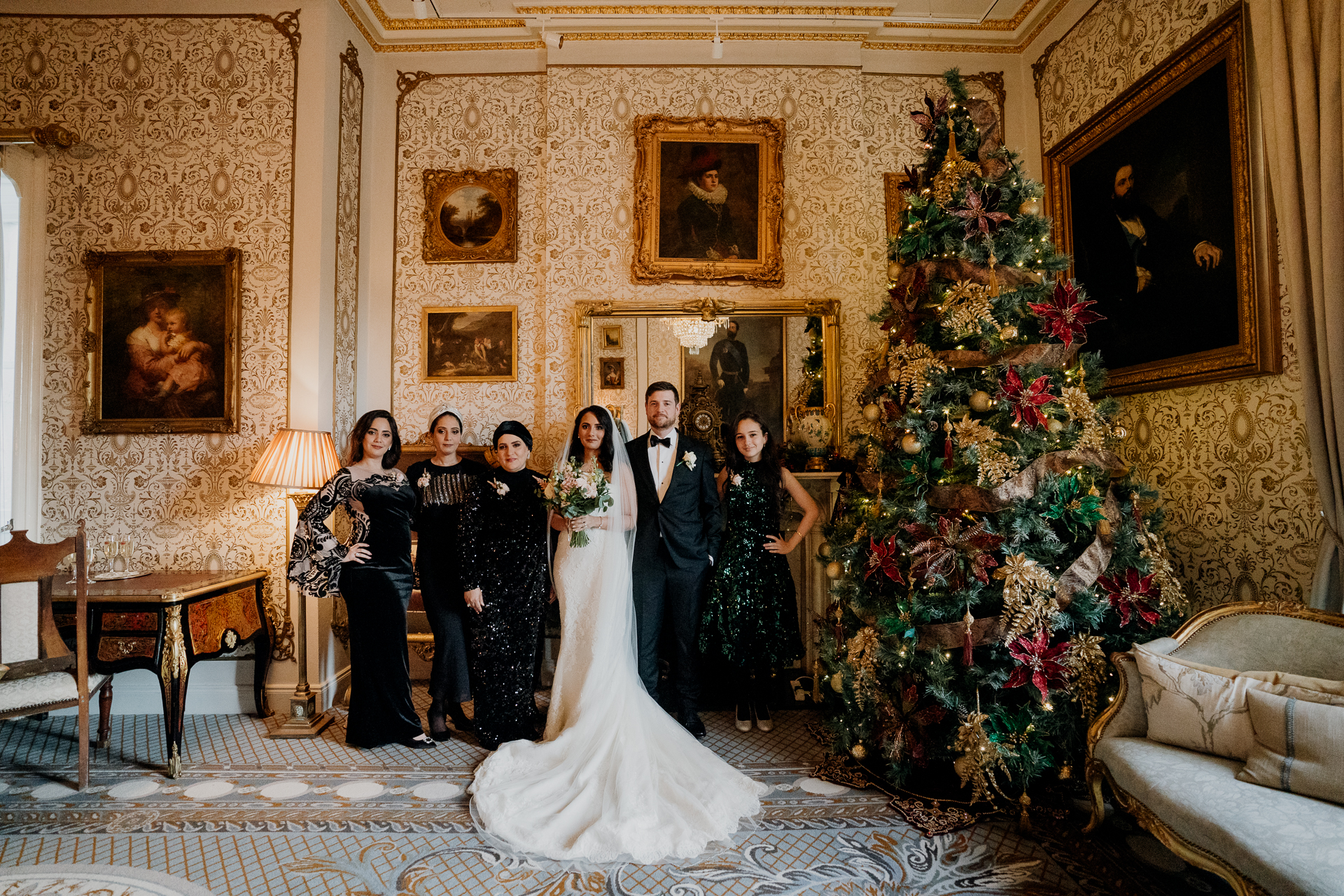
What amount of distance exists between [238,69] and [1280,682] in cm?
653

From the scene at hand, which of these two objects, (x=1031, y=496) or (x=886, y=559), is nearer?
(x=1031, y=496)

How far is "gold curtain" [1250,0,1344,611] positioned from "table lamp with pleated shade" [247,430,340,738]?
490 cm

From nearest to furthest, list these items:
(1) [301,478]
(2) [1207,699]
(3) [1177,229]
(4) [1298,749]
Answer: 1. (4) [1298,749]
2. (2) [1207,699]
3. (3) [1177,229]
4. (1) [301,478]

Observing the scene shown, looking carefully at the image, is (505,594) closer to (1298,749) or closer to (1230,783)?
(1230,783)

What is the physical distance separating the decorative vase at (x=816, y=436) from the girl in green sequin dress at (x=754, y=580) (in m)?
0.50

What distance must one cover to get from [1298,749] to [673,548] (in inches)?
103

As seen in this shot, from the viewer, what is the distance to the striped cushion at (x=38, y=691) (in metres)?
2.89

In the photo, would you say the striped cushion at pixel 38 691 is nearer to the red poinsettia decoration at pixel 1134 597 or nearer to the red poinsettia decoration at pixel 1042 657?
the red poinsettia decoration at pixel 1042 657

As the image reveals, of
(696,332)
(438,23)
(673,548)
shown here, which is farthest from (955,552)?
(438,23)

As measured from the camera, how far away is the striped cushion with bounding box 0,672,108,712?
2891mm

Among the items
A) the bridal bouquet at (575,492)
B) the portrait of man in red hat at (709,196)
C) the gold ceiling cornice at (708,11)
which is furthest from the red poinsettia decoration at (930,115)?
the bridal bouquet at (575,492)

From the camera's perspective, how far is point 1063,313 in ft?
9.81

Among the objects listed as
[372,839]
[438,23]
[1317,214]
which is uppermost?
[438,23]

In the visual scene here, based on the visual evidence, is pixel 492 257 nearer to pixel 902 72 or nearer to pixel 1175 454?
pixel 902 72
